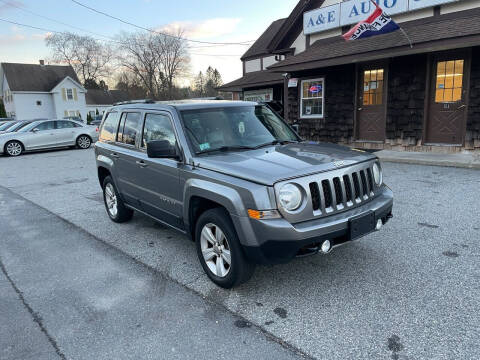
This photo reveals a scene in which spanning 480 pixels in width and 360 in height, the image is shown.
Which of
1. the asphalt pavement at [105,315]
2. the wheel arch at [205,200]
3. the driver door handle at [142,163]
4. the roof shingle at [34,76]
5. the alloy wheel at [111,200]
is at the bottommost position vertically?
the asphalt pavement at [105,315]

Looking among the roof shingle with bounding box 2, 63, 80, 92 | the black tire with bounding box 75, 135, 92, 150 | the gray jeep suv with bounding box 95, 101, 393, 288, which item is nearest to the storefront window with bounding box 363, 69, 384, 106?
the gray jeep suv with bounding box 95, 101, 393, 288

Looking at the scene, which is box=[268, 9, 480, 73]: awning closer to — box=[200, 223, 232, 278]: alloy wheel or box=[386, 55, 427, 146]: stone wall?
box=[386, 55, 427, 146]: stone wall

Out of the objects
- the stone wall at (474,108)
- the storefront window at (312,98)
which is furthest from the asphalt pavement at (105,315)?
the storefront window at (312,98)

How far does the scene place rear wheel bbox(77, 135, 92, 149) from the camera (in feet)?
58.4

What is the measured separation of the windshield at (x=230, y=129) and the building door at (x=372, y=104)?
8139 millimetres

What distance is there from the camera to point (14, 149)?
52.9ft

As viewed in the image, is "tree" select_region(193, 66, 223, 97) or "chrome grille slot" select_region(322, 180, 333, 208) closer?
"chrome grille slot" select_region(322, 180, 333, 208)

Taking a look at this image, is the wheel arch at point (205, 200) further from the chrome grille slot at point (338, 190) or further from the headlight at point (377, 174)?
the headlight at point (377, 174)

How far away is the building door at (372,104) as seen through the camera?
11445 millimetres

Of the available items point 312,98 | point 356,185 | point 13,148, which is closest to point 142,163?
point 356,185

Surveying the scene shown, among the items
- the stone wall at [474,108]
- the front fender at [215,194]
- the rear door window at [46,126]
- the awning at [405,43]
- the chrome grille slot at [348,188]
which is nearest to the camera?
the front fender at [215,194]

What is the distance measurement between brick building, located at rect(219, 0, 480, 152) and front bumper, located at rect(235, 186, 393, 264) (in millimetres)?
7774

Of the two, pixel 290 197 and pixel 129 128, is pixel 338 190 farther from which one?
pixel 129 128

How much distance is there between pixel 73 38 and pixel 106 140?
72.0m
